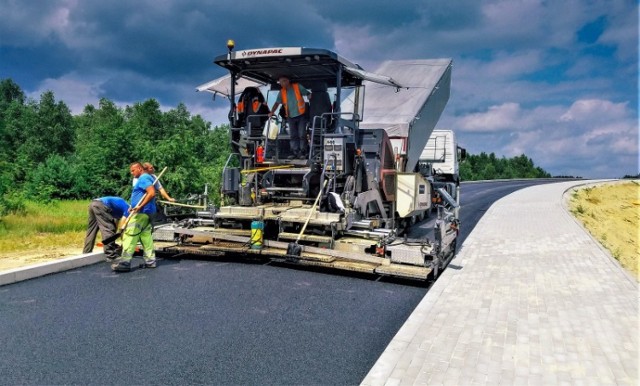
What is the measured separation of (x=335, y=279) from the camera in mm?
6301

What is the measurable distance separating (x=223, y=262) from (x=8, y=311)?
2878 millimetres

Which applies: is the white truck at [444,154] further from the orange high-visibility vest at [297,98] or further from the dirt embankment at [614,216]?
the orange high-visibility vest at [297,98]

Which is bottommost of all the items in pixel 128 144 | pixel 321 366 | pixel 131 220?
pixel 321 366

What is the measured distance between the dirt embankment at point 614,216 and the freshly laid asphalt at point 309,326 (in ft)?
8.61

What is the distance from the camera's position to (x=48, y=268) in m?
6.28

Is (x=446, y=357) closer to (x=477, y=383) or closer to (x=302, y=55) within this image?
(x=477, y=383)

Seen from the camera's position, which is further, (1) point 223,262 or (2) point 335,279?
(1) point 223,262

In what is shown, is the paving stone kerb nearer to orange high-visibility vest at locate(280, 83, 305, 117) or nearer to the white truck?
orange high-visibility vest at locate(280, 83, 305, 117)

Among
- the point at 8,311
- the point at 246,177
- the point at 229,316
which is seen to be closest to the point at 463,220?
the point at 246,177

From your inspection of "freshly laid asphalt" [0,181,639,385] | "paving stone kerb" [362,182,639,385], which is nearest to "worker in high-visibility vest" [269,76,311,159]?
"freshly laid asphalt" [0,181,639,385]

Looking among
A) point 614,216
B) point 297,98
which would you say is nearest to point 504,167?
point 614,216

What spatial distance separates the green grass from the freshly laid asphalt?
2.13 m

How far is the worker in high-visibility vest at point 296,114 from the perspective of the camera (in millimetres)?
7789

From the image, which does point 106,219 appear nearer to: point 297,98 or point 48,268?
point 48,268
